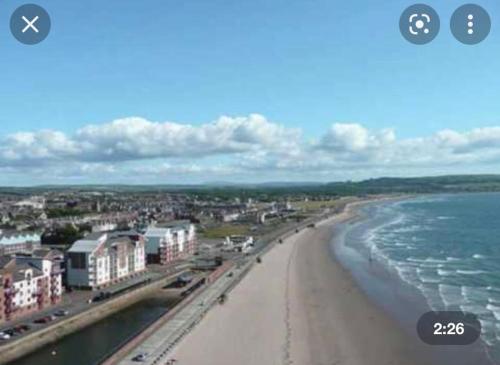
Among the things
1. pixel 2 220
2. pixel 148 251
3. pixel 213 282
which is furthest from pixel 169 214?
pixel 213 282

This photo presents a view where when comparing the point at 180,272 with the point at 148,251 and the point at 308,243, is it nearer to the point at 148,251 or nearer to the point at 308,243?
the point at 148,251

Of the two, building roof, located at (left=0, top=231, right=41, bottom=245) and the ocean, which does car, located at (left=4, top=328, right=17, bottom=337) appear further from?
building roof, located at (left=0, top=231, right=41, bottom=245)

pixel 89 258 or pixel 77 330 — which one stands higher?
pixel 89 258

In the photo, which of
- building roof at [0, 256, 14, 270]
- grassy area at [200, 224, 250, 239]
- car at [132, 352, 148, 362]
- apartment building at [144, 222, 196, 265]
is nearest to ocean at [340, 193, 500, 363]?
car at [132, 352, 148, 362]

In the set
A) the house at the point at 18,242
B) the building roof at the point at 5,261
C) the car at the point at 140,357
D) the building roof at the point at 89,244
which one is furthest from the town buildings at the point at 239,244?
the car at the point at 140,357

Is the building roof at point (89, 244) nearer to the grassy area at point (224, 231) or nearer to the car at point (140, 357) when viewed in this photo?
the car at point (140, 357)

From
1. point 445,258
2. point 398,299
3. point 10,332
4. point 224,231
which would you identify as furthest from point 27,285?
point 224,231

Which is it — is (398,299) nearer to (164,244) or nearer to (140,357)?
(140,357)
